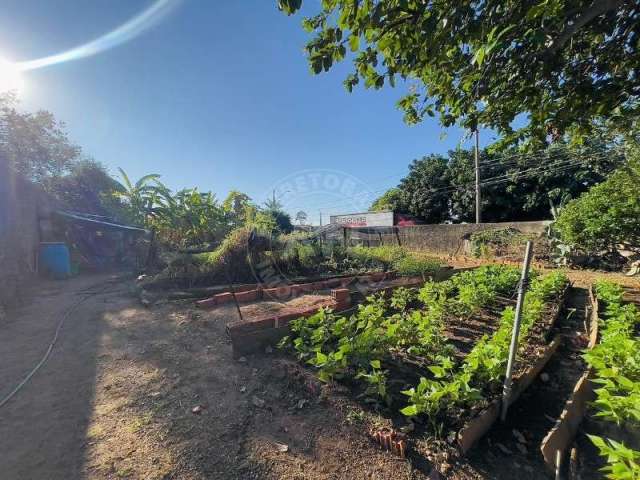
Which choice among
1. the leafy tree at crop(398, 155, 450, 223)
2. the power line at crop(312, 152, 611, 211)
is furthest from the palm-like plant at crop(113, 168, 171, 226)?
the leafy tree at crop(398, 155, 450, 223)

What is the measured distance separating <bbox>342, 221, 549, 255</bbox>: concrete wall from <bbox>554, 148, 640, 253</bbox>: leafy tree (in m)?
2.82

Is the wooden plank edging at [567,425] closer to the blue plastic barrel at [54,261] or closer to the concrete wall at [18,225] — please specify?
the concrete wall at [18,225]

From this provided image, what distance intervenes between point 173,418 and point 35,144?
79.1 ft

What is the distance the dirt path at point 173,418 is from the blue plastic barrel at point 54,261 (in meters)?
7.21

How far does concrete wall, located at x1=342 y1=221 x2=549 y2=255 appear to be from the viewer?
11.2m

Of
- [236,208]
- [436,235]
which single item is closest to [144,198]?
[236,208]

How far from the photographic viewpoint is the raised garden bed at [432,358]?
6.29 ft

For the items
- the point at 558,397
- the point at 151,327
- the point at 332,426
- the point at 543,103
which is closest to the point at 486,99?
the point at 543,103

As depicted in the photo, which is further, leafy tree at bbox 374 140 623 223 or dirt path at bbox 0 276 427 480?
leafy tree at bbox 374 140 623 223

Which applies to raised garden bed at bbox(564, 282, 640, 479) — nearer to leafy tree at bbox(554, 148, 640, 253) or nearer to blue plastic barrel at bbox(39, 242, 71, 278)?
leafy tree at bbox(554, 148, 640, 253)

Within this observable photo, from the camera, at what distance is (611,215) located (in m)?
6.54

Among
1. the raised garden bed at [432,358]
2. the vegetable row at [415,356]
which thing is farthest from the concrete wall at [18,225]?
the raised garden bed at [432,358]

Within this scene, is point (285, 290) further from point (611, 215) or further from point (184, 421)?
point (611, 215)

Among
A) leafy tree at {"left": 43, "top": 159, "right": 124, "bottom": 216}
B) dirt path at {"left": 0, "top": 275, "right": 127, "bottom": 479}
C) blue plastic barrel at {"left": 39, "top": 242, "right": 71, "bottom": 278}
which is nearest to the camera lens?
dirt path at {"left": 0, "top": 275, "right": 127, "bottom": 479}
